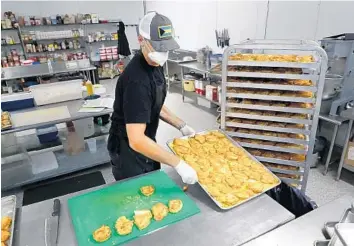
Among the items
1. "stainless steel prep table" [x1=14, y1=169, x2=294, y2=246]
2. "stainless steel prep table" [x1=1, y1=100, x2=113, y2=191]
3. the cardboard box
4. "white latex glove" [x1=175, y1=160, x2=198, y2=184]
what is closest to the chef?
"white latex glove" [x1=175, y1=160, x2=198, y2=184]

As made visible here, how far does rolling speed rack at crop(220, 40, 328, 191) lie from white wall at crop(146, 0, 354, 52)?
190 centimetres

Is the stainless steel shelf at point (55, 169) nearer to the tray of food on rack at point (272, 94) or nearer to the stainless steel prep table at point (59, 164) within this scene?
the stainless steel prep table at point (59, 164)

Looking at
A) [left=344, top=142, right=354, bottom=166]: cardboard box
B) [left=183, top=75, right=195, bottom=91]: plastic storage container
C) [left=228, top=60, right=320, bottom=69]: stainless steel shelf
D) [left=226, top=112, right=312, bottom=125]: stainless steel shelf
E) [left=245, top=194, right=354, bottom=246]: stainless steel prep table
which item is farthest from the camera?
[left=183, top=75, right=195, bottom=91]: plastic storage container

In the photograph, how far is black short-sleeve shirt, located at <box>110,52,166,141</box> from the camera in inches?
48.5

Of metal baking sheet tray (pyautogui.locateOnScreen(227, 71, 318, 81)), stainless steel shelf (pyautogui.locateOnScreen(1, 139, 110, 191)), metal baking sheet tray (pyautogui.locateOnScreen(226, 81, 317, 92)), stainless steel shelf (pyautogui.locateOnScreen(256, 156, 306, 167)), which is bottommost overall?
stainless steel shelf (pyautogui.locateOnScreen(1, 139, 110, 191))

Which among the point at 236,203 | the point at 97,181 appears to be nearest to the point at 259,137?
the point at 236,203

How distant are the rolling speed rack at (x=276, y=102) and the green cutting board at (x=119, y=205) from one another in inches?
28.0

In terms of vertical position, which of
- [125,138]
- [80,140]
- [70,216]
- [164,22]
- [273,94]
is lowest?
[80,140]

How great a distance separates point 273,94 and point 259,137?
11.9 inches

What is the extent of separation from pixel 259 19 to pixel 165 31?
3.28 meters

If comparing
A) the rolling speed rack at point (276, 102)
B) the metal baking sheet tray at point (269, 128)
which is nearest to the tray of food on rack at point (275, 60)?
the rolling speed rack at point (276, 102)

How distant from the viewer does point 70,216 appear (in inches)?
43.9

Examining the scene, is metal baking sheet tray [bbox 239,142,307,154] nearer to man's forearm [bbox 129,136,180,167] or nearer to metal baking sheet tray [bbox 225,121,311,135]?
metal baking sheet tray [bbox 225,121,311,135]

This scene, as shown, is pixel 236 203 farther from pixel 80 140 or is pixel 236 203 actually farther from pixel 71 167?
pixel 80 140
